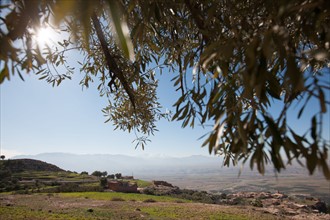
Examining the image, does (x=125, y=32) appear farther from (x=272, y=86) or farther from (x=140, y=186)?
(x=140, y=186)

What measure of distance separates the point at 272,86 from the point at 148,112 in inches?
182

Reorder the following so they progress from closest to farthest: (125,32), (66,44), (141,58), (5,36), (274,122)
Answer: (125,32) < (274,122) < (5,36) < (141,58) < (66,44)

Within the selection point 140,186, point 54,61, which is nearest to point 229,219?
point 54,61

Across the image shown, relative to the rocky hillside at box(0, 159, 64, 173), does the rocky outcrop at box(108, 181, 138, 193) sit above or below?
below

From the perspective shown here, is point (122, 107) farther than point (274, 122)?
Yes

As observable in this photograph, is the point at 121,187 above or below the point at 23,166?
below

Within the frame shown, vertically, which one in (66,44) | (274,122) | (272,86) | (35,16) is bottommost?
(274,122)

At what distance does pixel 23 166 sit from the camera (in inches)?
3275

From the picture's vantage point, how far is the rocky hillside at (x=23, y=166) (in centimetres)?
7736

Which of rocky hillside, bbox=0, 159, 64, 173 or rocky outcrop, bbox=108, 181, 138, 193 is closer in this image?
rocky outcrop, bbox=108, 181, 138, 193

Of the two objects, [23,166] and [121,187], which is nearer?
[121,187]

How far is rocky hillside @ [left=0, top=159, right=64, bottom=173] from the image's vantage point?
254ft

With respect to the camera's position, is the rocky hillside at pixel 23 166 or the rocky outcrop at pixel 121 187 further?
the rocky hillside at pixel 23 166

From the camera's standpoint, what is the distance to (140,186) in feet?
202
